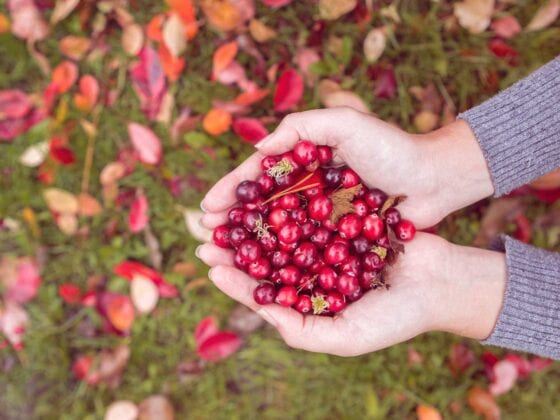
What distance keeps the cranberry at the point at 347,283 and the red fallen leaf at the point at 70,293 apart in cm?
171

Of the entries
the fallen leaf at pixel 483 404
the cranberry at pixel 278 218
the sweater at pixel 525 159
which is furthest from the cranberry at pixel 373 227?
the fallen leaf at pixel 483 404

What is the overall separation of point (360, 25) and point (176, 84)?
109 cm

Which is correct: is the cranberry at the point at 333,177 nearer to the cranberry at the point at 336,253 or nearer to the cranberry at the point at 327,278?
the cranberry at the point at 336,253

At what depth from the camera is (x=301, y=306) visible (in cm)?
249

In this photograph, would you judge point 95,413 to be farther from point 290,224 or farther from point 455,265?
point 455,265

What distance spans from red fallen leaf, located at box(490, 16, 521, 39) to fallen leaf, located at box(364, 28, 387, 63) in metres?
0.62

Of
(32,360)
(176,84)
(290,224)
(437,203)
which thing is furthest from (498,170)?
(32,360)

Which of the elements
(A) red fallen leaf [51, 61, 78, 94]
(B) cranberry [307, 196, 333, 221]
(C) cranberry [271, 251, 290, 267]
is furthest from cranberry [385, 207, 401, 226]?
(A) red fallen leaf [51, 61, 78, 94]

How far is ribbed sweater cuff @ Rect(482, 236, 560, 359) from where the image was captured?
8.52 feet

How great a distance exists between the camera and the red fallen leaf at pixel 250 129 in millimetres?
3334

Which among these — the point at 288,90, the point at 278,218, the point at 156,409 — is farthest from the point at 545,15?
the point at 156,409

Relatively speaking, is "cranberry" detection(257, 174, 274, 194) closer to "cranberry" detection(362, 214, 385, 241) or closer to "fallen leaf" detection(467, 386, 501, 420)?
"cranberry" detection(362, 214, 385, 241)

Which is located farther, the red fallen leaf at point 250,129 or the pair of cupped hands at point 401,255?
the red fallen leaf at point 250,129

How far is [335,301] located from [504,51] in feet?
6.07
